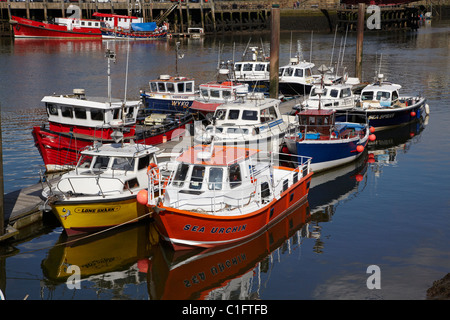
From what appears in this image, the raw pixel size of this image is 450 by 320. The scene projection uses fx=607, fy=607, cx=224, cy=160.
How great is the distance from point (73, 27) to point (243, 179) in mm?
71369

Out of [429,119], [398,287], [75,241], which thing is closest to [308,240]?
[398,287]

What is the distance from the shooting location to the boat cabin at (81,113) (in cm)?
2447

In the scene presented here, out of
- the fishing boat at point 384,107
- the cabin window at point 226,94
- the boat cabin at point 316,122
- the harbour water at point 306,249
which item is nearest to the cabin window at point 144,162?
the harbour water at point 306,249

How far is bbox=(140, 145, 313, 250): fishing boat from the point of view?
1675 cm

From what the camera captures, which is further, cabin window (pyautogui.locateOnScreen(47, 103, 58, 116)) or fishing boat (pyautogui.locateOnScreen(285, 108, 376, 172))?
cabin window (pyautogui.locateOnScreen(47, 103, 58, 116))

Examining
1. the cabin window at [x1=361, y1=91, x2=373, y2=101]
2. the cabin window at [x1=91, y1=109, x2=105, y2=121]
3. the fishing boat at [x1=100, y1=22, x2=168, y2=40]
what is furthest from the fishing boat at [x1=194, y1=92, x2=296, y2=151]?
the fishing boat at [x1=100, y1=22, x2=168, y2=40]

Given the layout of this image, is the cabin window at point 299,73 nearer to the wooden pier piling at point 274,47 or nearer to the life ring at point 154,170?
the wooden pier piling at point 274,47

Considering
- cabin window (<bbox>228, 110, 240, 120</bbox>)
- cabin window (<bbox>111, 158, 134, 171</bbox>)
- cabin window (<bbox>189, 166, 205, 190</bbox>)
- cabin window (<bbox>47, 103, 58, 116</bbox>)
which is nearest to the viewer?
cabin window (<bbox>189, 166, 205, 190</bbox>)

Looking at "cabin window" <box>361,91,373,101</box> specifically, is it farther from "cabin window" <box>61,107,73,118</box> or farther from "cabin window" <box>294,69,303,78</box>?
"cabin window" <box>61,107,73,118</box>

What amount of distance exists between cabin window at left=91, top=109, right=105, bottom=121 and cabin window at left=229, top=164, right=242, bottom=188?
8.76 meters

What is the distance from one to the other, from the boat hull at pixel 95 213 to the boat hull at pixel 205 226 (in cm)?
138

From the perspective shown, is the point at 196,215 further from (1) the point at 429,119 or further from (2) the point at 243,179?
(1) the point at 429,119

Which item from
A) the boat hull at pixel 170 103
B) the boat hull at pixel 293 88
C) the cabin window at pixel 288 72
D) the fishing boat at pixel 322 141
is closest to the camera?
the fishing boat at pixel 322 141

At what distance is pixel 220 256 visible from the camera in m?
17.4
